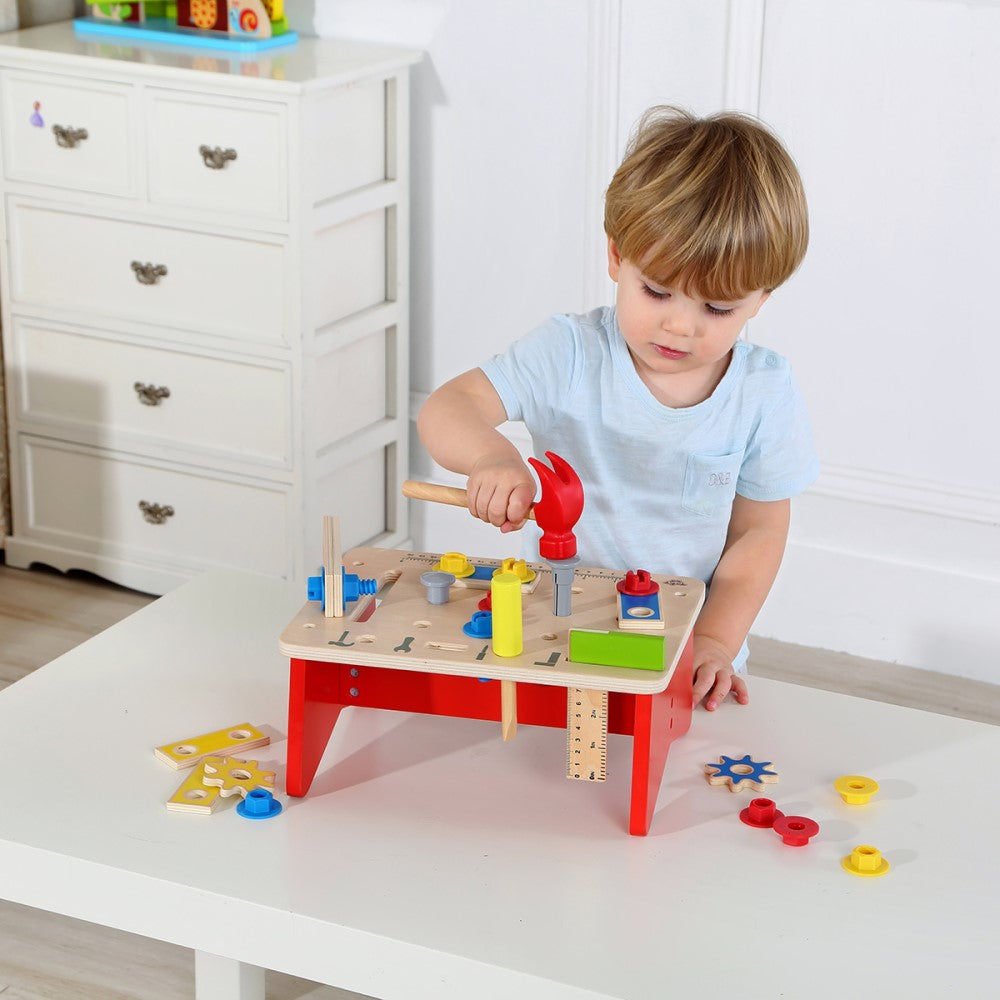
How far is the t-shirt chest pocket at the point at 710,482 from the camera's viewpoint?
1396 millimetres

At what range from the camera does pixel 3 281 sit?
94.3 inches

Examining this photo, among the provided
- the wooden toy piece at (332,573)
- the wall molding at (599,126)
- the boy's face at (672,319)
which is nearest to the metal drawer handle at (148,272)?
the wall molding at (599,126)

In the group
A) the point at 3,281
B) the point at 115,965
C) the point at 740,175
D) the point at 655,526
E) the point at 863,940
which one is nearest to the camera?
the point at 863,940

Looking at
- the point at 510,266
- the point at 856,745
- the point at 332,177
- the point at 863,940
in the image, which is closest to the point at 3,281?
the point at 332,177

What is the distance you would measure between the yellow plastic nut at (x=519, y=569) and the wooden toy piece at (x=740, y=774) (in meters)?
0.21

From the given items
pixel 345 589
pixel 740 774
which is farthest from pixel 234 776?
pixel 740 774

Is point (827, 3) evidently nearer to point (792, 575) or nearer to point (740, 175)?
point (792, 575)

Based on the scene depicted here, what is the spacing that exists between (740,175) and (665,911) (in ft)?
1.98

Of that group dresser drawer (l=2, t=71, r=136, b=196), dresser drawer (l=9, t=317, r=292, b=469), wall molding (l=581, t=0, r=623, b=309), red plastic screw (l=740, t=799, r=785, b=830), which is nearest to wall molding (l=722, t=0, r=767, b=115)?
wall molding (l=581, t=0, r=623, b=309)

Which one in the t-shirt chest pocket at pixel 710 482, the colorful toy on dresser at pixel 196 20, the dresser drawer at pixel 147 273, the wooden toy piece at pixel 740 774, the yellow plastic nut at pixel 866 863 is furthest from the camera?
the colorful toy on dresser at pixel 196 20

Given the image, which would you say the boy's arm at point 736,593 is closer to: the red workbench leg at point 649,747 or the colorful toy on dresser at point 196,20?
the red workbench leg at point 649,747

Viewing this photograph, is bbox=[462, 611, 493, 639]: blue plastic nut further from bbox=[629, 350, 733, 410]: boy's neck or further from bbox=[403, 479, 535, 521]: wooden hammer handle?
bbox=[629, 350, 733, 410]: boy's neck

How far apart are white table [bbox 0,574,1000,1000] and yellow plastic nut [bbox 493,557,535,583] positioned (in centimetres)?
16

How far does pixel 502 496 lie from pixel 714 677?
30cm
